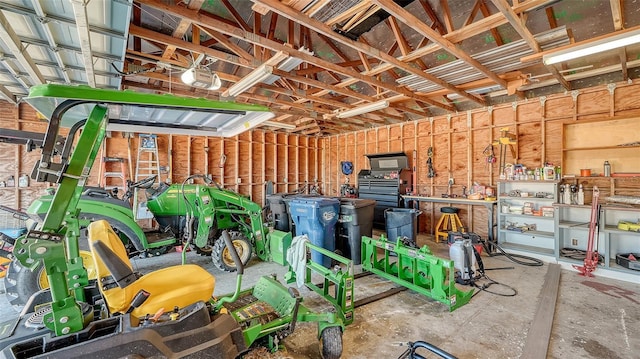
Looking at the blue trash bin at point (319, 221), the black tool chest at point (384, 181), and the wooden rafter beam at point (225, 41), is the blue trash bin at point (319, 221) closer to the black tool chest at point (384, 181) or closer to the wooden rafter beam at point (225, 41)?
the wooden rafter beam at point (225, 41)

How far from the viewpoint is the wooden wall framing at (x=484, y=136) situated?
176 inches

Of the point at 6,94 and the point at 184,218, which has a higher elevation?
the point at 6,94

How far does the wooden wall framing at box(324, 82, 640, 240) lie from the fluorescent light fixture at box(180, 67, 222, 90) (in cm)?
532

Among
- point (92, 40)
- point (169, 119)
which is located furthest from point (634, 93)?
point (92, 40)

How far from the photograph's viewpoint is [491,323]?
270cm

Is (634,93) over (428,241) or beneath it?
over

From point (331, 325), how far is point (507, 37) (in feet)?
15.0

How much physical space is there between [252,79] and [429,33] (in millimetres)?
2342

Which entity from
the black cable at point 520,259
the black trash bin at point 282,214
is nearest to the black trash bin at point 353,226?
the black trash bin at point 282,214

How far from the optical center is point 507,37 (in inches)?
157

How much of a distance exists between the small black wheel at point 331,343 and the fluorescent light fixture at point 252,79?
3.04 metres

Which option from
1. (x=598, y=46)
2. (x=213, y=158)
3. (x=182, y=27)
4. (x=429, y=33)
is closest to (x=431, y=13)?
(x=429, y=33)

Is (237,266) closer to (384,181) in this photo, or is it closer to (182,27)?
(182,27)

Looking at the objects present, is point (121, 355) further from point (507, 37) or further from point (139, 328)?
point (507, 37)
